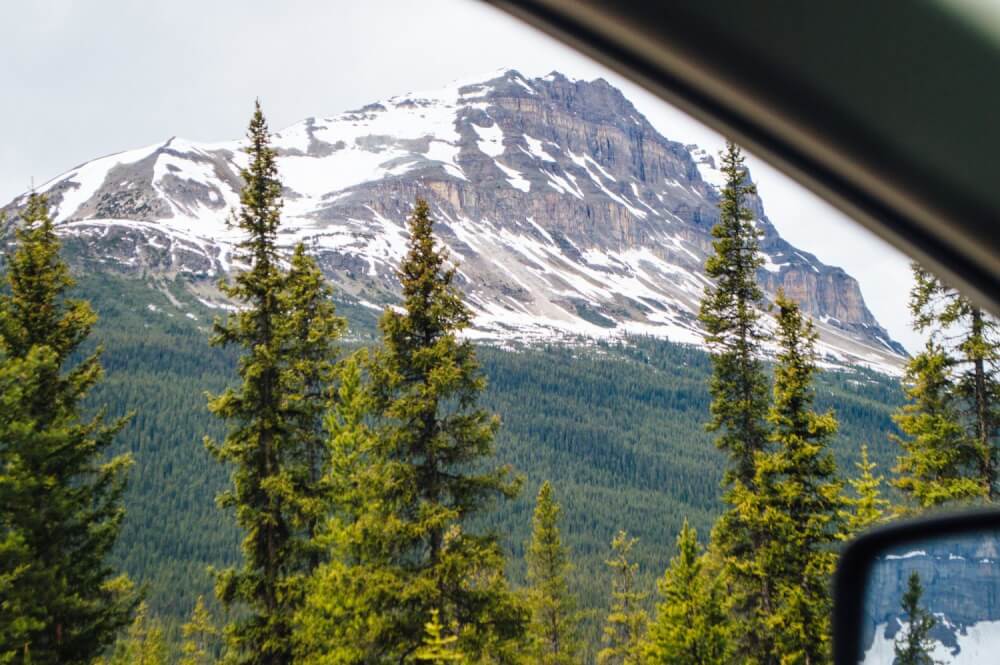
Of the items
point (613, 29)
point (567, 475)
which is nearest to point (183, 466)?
point (567, 475)

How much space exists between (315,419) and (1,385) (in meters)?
6.17

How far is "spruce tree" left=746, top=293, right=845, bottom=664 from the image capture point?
15.5m

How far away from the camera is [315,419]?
18109mm

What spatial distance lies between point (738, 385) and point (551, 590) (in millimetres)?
20061

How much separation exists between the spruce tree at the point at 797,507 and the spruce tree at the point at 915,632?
591 inches

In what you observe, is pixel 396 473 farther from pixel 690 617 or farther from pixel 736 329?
pixel 736 329

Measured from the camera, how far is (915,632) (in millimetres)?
1636

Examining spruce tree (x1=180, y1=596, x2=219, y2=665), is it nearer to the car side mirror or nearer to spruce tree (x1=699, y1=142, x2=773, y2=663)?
spruce tree (x1=699, y1=142, x2=773, y2=663)

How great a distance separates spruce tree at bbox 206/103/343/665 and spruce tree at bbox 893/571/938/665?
1538 centimetres

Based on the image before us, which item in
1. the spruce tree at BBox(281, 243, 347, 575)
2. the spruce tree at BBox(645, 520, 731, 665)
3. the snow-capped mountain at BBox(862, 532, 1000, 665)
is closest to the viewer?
the snow-capped mountain at BBox(862, 532, 1000, 665)

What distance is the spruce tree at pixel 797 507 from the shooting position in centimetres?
1551

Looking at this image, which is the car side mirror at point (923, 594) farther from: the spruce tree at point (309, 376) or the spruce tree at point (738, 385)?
the spruce tree at point (738, 385)

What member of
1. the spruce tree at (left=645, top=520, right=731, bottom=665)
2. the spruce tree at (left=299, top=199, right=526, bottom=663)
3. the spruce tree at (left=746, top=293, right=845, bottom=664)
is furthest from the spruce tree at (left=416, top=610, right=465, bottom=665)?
the spruce tree at (left=645, top=520, right=731, bottom=665)

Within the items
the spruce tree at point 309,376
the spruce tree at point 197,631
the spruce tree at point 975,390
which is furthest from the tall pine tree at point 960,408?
the spruce tree at point 197,631
